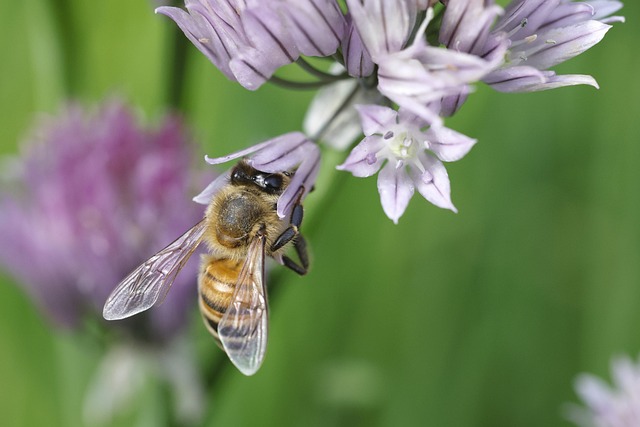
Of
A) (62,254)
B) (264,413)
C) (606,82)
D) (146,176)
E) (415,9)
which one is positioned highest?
(415,9)

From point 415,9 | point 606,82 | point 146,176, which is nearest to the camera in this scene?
point 415,9

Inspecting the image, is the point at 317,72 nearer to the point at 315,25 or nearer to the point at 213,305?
the point at 315,25

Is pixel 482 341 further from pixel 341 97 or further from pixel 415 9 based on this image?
pixel 415 9

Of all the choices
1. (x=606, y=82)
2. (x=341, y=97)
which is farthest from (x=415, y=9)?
(x=606, y=82)

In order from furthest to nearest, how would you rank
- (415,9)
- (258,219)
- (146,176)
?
(146,176), (258,219), (415,9)

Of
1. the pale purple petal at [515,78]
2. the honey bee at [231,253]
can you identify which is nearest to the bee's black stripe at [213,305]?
the honey bee at [231,253]

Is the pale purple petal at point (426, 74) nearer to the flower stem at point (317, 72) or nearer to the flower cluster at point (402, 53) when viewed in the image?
the flower cluster at point (402, 53)

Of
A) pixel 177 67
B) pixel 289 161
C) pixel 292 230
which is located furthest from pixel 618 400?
pixel 177 67
